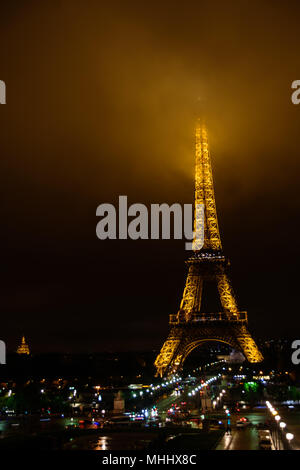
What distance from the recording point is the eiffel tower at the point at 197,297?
7094 cm

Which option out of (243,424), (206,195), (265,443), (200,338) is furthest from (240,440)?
(206,195)

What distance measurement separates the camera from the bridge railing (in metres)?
70.9

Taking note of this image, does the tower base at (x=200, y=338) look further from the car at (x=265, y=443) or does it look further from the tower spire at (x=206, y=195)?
the car at (x=265, y=443)

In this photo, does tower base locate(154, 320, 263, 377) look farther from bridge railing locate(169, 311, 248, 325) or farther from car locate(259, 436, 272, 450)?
car locate(259, 436, 272, 450)

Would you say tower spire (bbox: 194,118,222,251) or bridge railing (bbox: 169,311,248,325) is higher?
tower spire (bbox: 194,118,222,251)

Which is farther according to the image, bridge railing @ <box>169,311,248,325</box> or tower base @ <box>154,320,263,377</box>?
bridge railing @ <box>169,311,248,325</box>

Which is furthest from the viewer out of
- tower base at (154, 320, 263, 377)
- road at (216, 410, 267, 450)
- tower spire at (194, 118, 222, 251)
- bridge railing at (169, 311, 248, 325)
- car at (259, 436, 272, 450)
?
tower spire at (194, 118, 222, 251)

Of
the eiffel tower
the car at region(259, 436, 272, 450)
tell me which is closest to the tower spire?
the eiffel tower

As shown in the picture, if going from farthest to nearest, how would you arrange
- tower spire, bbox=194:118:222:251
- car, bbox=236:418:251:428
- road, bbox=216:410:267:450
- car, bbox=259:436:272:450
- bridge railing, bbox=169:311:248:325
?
1. tower spire, bbox=194:118:222:251
2. bridge railing, bbox=169:311:248:325
3. car, bbox=236:418:251:428
4. road, bbox=216:410:267:450
5. car, bbox=259:436:272:450

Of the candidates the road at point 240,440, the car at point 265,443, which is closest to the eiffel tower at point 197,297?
the road at point 240,440

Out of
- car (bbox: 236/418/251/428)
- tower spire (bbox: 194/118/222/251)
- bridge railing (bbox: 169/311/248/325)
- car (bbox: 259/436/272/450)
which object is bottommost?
car (bbox: 259/436/272/450)

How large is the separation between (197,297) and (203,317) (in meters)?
2.63

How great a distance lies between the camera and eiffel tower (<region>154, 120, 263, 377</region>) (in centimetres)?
7094
